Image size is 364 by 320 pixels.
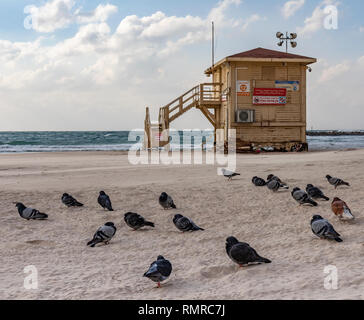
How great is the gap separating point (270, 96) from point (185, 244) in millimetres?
20071

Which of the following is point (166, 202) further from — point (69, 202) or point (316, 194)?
point (316, 194)

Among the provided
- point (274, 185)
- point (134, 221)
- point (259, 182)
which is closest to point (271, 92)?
point (259, 182)

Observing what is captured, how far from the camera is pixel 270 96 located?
2609cm

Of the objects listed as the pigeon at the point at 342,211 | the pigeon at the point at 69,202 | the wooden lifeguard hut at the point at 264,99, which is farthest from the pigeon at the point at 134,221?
the wooden lifeguard hut at the point at 264,99

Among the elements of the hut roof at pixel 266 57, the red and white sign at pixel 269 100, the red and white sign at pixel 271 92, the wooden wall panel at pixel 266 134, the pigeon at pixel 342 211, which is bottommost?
the pigeon at pixel 342 211

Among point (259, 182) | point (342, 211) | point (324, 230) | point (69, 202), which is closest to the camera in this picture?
point (324, 230)

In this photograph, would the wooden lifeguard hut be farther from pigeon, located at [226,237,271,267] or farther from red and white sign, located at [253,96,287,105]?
pigeon, located at [226,237,271,267]

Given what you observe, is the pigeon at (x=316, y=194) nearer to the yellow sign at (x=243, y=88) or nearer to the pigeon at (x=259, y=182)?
the pigeon at (x=259, y=182)

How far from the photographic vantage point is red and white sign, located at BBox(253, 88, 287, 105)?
1022 inches

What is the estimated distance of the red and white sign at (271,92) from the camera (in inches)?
1022

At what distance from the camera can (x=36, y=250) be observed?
7.24 m

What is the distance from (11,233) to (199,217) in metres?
3.59
